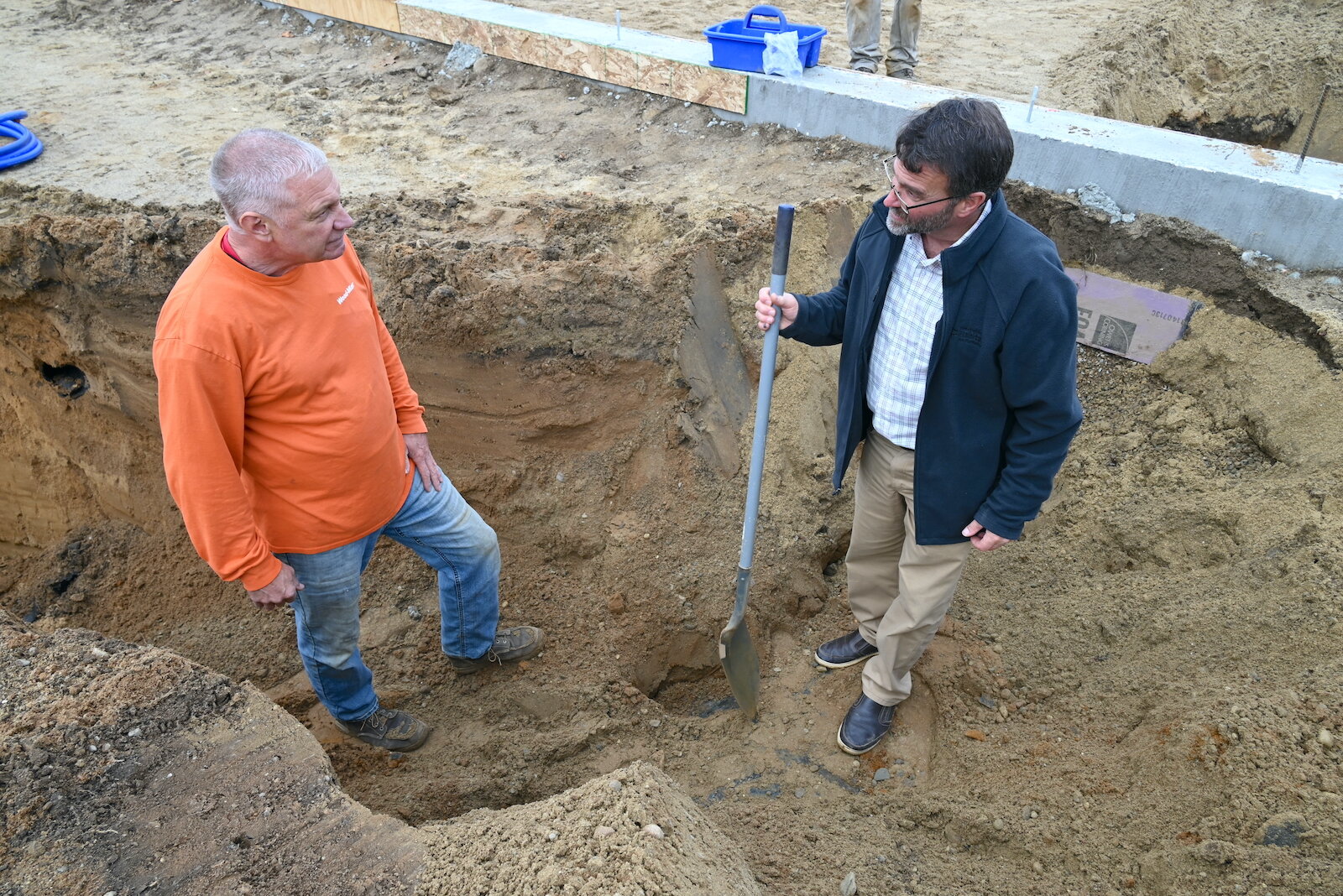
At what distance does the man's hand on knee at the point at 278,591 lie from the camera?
2438mm

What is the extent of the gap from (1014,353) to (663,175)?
10.5ft

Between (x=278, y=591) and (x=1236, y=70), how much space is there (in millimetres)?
9777

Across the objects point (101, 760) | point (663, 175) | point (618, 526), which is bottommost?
point (618, 526)

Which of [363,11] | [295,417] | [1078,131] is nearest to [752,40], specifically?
[1078,131]

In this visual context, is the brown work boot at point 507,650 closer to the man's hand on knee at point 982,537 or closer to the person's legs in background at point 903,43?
the man's hand on knee at point 982,537

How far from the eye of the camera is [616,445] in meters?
4.21

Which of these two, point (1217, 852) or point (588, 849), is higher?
point (588, 849)

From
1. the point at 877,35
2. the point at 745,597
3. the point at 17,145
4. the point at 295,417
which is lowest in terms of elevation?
the point at 745,597

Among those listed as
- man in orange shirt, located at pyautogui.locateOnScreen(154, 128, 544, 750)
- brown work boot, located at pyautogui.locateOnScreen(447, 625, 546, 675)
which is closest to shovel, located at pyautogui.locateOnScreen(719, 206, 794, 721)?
brown work boot, located at pyautogui.locateOnScreen(447, 625, 546, 675)

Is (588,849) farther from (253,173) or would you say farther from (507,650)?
(253,173)

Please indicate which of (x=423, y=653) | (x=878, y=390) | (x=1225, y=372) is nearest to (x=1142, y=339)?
(x=1225, y=372)

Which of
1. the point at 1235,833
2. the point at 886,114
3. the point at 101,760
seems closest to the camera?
the point at 101,760

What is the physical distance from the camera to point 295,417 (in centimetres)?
241

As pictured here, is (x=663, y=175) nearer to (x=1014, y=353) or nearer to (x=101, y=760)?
(x=1014, y=353)
